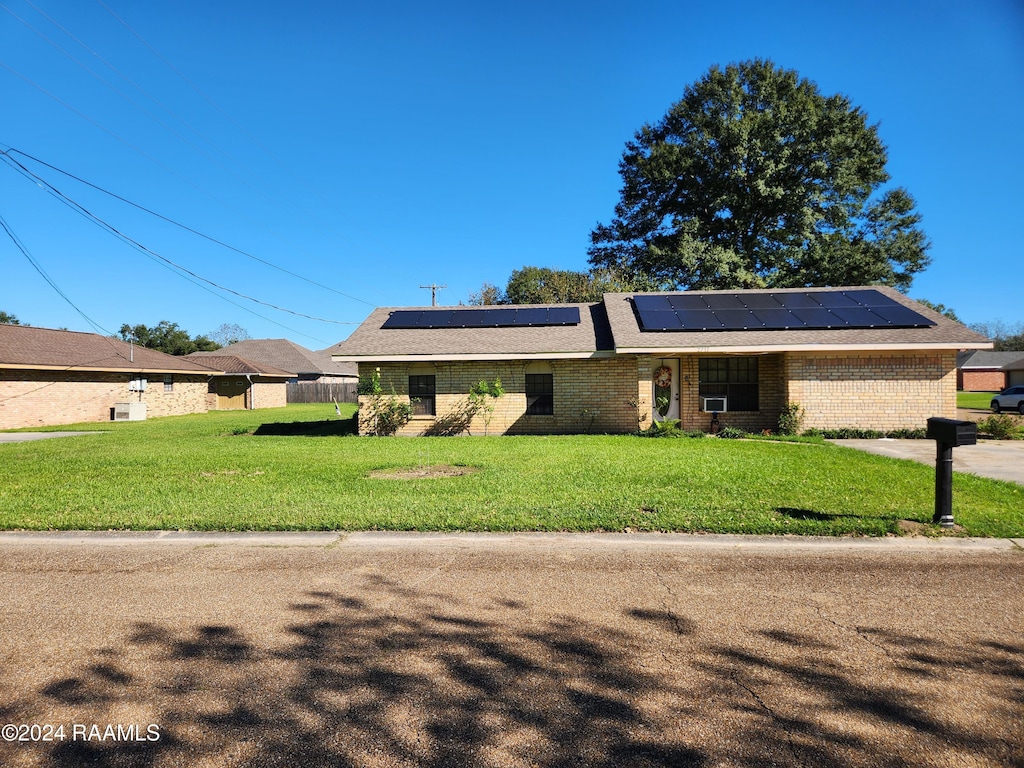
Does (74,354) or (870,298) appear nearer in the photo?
(870,298)

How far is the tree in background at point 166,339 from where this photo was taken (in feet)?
198

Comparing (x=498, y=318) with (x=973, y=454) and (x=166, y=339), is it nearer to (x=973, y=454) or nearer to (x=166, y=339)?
(x=973, y=454)

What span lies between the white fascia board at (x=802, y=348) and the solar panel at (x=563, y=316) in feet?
10.3

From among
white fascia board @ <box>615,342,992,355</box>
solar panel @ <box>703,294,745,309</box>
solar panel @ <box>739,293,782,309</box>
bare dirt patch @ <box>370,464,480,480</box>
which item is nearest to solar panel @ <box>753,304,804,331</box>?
solar panel @ <box>739,293,782,309</box>

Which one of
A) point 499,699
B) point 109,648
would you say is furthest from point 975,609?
point 109,648

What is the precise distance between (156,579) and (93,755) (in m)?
2.51

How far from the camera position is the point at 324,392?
40719mm

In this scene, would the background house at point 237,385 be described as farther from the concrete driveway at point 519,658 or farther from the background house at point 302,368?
the concrete driveway at point 519,658

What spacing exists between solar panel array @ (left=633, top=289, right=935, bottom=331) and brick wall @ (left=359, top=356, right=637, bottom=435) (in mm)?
2006

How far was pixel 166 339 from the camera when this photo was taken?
2405 inches

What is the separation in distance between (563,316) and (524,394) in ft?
11.4

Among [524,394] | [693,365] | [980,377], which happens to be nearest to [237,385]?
[524,394]

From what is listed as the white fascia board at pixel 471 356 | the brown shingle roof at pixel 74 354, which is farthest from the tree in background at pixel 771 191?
the brown shingle roof at pixel 74 354

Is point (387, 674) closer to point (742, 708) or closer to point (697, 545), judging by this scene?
point (742, 708)
